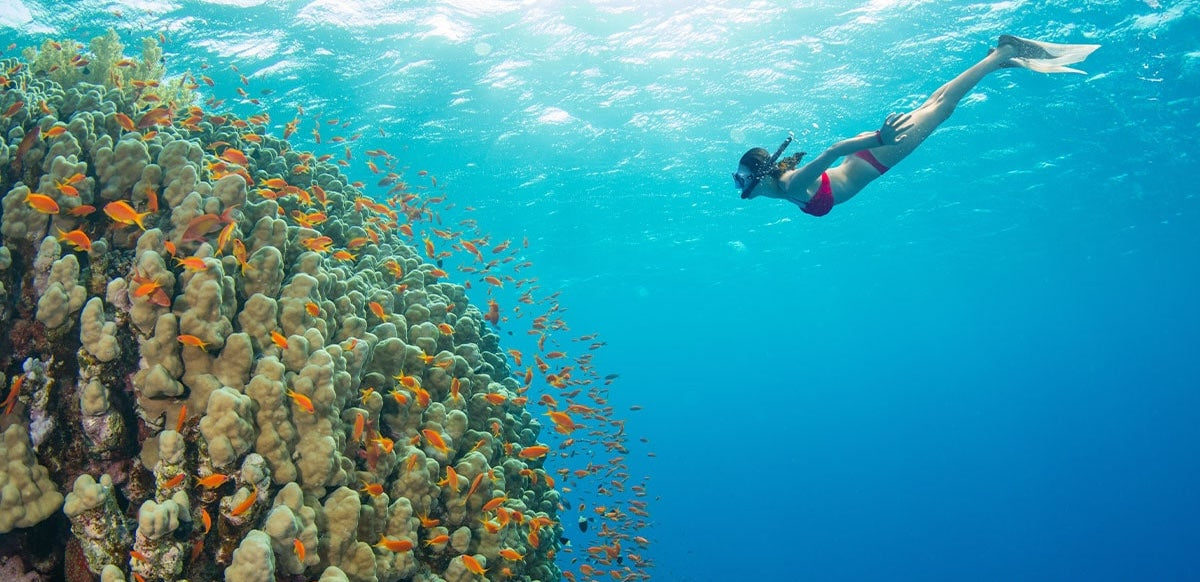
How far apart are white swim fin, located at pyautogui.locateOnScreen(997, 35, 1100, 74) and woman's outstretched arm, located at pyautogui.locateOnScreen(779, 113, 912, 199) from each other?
1.75m

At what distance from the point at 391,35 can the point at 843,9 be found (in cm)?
1261

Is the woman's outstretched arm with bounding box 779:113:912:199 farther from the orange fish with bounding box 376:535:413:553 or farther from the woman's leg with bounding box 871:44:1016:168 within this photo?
the orange fish with bounding box 376:535:413:553

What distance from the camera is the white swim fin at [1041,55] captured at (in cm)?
641

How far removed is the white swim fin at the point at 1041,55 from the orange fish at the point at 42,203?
8.99 m

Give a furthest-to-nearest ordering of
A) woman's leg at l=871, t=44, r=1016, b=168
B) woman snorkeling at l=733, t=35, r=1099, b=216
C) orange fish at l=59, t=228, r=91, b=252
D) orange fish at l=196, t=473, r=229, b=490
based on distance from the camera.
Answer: woman's leg at l=871, t=44, r=1016, b=168 → woman snorkeling at l=733, t=35, r=1099, b=216 → orange fish at l=59, t=228, r=91, b=252 → orange fish at l=196, t=473, r=229, b=490

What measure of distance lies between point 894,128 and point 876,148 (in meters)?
0.86

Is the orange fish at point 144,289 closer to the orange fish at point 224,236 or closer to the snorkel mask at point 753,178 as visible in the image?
the orange fish at point 224,236

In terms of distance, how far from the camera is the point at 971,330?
80.6 m

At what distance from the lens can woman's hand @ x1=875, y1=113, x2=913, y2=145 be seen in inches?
230

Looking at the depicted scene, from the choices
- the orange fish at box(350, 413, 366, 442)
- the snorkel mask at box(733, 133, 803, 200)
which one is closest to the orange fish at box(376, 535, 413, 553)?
the orange fish at box(350, 413, 366, 442)

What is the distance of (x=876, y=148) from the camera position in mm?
6695

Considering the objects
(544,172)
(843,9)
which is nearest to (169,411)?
(843,9)

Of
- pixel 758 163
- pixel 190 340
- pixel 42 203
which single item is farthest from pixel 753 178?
pixel 42 203

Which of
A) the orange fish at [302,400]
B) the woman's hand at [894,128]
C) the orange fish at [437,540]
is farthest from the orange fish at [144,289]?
the woman's hand at [894,128]
